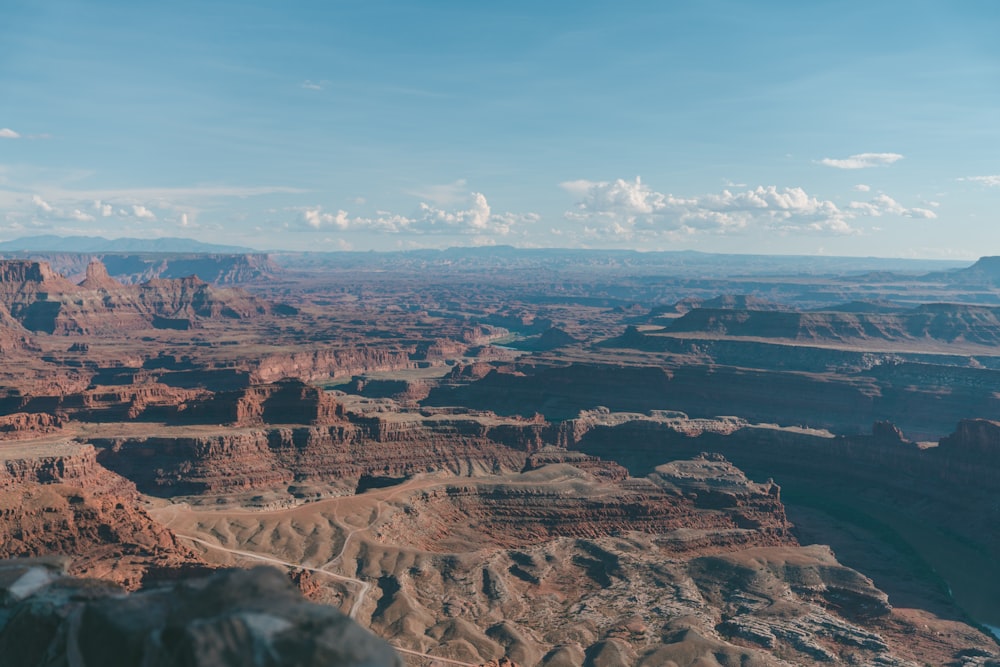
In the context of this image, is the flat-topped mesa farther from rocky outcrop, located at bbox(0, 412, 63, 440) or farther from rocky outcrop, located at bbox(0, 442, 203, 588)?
rocky outcrop, located at bbox(0, 412, 63, 440)

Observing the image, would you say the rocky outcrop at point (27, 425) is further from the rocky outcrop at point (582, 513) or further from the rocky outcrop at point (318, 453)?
the rocky outcrop at point (582, 513)

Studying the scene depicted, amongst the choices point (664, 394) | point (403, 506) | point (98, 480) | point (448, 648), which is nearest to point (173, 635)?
point (448, 648)

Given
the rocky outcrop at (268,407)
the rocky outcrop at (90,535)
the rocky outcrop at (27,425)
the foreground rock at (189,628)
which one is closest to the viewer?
the foreground rock at (189,628)

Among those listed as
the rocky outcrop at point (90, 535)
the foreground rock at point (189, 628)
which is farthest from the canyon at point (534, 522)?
the foreground rock at point (189, 628)

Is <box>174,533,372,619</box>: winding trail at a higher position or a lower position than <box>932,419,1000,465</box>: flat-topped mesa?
lower

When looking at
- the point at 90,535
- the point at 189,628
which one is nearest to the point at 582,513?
the point at 90,535

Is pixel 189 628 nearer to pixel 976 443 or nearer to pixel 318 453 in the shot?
pixel 318 453

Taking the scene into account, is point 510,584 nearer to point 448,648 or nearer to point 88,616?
point 448,648

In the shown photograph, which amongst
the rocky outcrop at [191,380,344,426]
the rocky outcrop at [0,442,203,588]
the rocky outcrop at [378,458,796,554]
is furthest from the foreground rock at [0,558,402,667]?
the rocky outcrop at [191,380,344,426]
